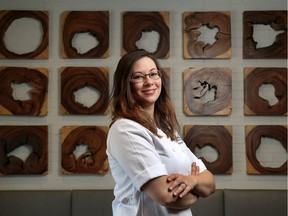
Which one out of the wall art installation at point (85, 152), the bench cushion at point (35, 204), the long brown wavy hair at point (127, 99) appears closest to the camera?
the long brown wavy hair at point (127, 99)

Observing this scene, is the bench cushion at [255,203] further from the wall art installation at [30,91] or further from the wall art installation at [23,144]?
the wall art installation at [30,91]

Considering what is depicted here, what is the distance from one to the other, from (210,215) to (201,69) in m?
1.24

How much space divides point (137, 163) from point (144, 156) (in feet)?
0.12

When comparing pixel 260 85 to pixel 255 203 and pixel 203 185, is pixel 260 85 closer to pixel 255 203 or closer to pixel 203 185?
pixel 255 203

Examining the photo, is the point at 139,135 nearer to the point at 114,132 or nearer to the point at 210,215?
the point at 114,132

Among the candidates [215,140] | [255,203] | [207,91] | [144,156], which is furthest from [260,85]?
[144,156]

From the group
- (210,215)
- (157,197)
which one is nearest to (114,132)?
(157,197)

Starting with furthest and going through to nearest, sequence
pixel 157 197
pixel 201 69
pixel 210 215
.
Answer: pixel 201 69 → pixel 210 215 → pixel 157 197

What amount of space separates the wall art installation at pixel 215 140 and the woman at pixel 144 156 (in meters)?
1.42

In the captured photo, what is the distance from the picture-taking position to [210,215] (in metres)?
2.89

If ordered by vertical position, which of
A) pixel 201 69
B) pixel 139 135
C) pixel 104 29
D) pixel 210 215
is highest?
pixel 104 29

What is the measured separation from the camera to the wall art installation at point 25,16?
10.3 feet

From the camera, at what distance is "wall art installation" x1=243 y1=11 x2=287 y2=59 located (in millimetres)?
3158

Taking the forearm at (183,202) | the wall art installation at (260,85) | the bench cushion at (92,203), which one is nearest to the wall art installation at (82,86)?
the bench cushion at (92,203)
